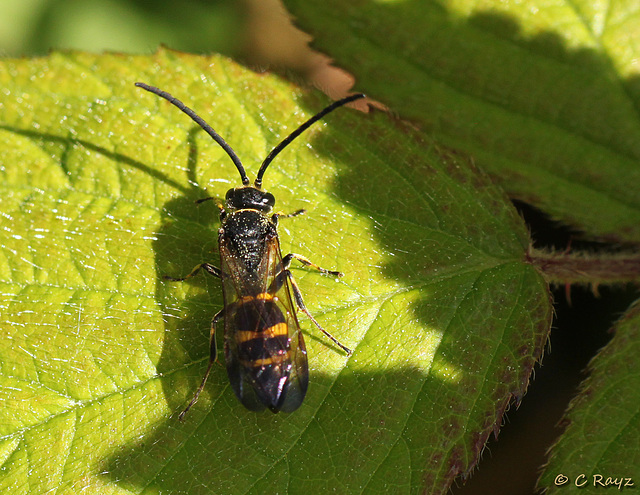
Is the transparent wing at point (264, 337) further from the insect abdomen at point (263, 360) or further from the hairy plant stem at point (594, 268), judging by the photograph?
the hairy plant stem at point (594, 268)

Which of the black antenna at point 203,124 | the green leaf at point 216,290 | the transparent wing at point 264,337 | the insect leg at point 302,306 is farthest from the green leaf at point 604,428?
the black antenna at point 203,124

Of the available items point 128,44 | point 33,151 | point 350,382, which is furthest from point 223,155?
point 128,44

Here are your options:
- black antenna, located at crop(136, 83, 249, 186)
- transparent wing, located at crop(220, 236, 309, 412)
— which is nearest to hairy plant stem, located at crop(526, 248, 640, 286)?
transparent wing, located at crop(220, 236, 309, 412)

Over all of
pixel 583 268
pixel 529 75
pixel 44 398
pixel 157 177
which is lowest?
pixel 44 398

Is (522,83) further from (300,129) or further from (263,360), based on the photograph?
(263,360)

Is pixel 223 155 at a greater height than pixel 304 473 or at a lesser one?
greater

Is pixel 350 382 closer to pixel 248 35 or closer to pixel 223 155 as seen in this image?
pixel 223 155

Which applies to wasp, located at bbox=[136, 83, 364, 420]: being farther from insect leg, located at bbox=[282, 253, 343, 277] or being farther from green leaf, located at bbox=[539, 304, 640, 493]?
green leaf, located at bbox=[539, 304, 640, 493]
